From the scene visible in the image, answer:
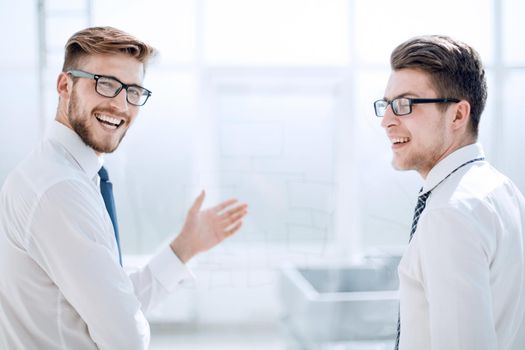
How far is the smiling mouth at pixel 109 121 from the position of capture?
124 centimetres

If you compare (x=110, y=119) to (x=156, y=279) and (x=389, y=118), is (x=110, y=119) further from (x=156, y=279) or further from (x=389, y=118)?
(x=389, y=118)

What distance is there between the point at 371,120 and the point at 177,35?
1.08m

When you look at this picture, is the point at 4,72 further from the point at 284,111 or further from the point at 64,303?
the point at 64,303

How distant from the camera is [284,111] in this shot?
2543 mm

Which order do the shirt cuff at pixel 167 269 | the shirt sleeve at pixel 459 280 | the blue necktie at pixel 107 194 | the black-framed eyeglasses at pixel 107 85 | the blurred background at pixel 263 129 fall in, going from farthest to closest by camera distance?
the blurred background at pixel 263 129, the shirt cuff at pixel 167 269, the blue necktie at pixel 107 194, the black-framed eyeglasses at pixel 107 85, the shirt sleeve at pixel 459 280

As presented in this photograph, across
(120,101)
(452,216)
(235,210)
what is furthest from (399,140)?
(120,101)

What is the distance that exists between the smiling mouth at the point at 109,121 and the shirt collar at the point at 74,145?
0.07m

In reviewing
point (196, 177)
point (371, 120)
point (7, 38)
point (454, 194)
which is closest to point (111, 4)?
point (7, 38)

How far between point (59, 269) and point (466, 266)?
32.0 inches

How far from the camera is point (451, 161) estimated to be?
1.09 meters

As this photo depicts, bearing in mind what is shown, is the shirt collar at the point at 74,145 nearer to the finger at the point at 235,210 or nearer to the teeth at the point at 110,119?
the teeth at the point at 110,119

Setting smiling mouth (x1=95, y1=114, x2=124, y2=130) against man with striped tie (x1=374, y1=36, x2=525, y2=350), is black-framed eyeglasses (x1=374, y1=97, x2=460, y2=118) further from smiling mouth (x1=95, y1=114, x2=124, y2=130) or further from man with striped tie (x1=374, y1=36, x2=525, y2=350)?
smiling mouth (x1=95, y1=114, x2=124, y2=130)

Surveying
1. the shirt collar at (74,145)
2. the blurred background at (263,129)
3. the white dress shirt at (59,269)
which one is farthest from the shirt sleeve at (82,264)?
the blurred background at (263,129)

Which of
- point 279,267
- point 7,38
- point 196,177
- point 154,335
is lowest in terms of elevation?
point 154,335
